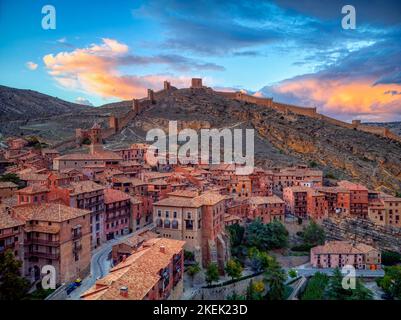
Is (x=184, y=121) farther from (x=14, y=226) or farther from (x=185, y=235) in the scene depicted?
(x=14, y=226)

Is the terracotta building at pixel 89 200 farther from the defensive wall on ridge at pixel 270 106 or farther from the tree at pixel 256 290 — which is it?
the defensive wall on ridge at pixel 270 106

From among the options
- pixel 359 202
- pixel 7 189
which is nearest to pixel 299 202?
pixel 359 202

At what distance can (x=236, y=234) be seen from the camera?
63.5 ft

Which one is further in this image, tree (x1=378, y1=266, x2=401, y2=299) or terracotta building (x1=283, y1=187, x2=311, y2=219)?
terracotta building (x1=283, y1=187, x2=311, y2=219)

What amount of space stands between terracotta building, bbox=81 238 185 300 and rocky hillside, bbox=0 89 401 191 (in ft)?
66.0

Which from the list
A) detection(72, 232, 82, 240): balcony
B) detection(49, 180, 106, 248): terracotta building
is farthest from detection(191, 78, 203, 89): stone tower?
detection(72, 232, 82, 240): balcony

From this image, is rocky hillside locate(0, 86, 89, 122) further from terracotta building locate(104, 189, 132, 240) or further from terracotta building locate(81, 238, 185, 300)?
terracotta building locate(81, 238, 185, 300)

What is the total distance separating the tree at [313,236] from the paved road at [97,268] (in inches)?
354

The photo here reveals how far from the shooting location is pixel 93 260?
14461 millimetres

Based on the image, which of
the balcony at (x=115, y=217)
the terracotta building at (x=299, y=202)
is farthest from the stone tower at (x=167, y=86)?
the balcony at (x=115, y=217)

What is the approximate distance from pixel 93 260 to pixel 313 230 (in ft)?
35.6

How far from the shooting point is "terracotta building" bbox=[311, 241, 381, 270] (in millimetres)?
19297

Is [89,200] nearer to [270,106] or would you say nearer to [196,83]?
[270,106]
